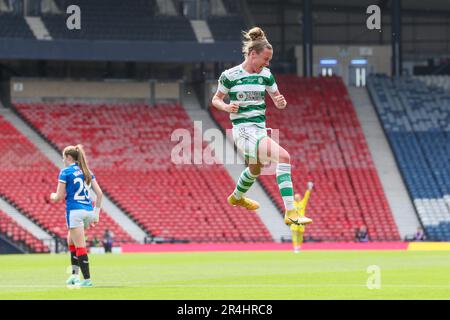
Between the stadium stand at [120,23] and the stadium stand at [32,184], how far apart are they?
6215 mm

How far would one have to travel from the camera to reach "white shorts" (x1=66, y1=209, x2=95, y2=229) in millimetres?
20344

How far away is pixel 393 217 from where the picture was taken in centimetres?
5656

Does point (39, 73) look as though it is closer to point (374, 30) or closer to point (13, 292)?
point (374, 30)

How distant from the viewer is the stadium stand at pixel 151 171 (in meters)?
53.2

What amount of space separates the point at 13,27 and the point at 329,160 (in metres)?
17.9

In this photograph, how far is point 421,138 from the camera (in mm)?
63656

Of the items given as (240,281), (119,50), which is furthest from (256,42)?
(119,50)

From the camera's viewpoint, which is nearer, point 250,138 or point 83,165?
point 250,138

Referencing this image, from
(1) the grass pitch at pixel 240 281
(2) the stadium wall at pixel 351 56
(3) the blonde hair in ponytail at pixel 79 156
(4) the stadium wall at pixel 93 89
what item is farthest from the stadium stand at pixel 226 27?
(3) the blonde hair in ponytail at pixel 79 156

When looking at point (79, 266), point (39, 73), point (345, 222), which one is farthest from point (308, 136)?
point (79, 266)

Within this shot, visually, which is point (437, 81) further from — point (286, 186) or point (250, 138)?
point (250, 138)

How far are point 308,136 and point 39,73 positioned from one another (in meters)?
15.2

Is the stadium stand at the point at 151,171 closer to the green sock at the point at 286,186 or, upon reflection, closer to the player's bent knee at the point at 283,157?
the green sock at the point at 286,186

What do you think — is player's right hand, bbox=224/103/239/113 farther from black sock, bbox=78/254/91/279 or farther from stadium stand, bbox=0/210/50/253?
stadium stand, bbox=0/210/50/253
